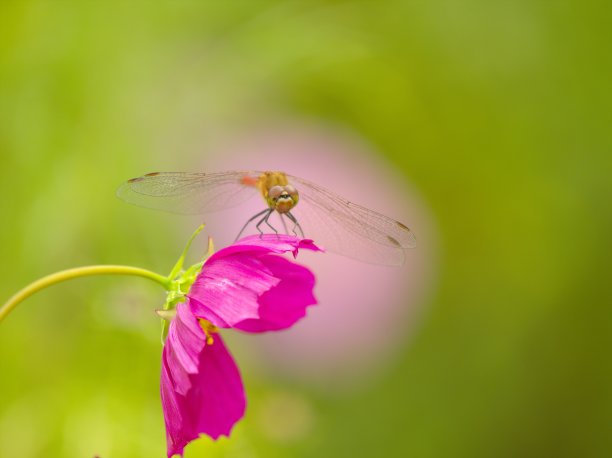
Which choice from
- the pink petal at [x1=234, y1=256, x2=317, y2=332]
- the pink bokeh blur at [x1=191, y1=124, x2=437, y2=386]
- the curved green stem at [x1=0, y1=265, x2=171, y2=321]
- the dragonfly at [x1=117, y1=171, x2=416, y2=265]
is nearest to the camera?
the curved green stem at [x1=0, y1=265, x2=171, y2=321]

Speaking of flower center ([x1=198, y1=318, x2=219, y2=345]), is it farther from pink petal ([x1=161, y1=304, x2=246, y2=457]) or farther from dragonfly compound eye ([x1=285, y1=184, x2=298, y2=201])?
dragonfly compound eye ([x1=285, y1=184, x2=298, y2=201])

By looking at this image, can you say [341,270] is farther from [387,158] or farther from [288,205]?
[288,205]

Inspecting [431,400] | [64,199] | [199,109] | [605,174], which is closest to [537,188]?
[605,174]

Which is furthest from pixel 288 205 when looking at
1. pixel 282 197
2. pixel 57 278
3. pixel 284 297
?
pixel 57 278

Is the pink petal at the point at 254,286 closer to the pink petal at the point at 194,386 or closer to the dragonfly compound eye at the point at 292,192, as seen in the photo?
the pink petal at the point at 194,386

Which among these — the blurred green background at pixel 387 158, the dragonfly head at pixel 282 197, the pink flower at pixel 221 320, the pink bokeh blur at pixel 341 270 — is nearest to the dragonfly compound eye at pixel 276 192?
the dragonfly head at pixel 282 197

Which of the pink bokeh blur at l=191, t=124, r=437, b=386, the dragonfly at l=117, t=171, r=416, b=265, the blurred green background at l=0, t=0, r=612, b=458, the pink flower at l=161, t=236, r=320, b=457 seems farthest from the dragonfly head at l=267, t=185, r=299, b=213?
the pink bokeh blur at l=191, t=124, r=437, b=386
